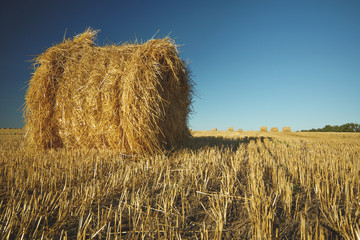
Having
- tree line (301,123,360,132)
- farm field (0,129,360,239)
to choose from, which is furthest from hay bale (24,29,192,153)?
tree line (301,123,360,132)

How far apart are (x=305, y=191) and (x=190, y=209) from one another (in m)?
1.34

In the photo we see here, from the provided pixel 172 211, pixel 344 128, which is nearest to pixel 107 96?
pixel 172 211

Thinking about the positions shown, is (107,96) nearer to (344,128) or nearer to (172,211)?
(172,211)

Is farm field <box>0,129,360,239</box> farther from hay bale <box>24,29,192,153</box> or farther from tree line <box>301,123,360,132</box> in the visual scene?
tree line <box>301,123,360,132</box>

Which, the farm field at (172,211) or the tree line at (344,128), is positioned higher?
the tree line at (344,128)

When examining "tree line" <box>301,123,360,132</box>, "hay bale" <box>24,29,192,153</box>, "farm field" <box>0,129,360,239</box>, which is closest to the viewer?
"farm field" <box>0,129,360,239</box>

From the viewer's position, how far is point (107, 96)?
137 inches

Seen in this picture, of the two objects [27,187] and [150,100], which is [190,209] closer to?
[27,187]

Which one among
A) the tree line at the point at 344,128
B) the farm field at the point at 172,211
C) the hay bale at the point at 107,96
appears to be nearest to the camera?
the farm field at the point at 172,211

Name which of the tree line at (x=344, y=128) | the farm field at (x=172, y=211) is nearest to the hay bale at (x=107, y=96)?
the farm field at (x=172, y=211)

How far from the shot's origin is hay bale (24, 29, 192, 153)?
3.31m

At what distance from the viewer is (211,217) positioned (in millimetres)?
1531

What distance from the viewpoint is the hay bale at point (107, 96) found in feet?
10.9

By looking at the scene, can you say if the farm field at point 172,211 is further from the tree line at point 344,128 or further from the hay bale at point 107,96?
the tree line at point 344,128
